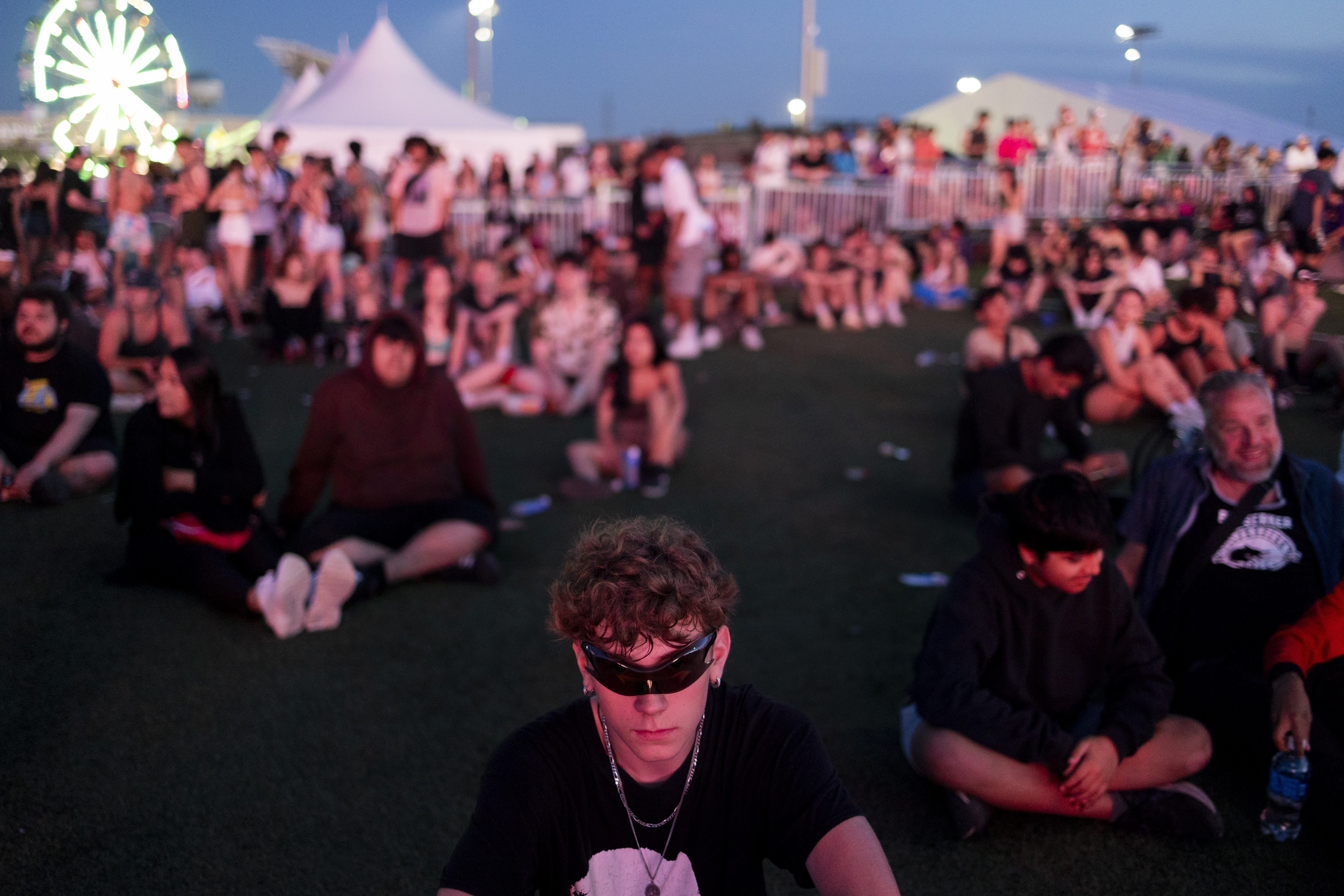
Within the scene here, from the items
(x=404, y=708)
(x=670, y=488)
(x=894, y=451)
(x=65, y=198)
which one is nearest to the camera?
(x=404, y=708)

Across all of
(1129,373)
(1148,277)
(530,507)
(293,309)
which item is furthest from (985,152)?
(530,507)

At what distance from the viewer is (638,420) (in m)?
7.02

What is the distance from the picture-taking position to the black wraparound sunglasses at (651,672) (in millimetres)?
1830

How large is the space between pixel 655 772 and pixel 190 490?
3580 mm

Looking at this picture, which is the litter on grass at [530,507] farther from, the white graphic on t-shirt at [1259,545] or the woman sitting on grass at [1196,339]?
the woman sitting on grass at [1196,339]

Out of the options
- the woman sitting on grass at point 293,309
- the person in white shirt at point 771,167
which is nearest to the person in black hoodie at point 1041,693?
the woman sitting on grass at point 293,309

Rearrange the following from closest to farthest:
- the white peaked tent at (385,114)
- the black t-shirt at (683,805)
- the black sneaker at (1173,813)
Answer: the black t-shirt at (683,805) < the black sneaker at (1173,813) < the white peaked tent at (385,114)

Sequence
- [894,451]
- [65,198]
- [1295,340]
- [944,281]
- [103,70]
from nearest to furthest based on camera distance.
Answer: [103,70], [894,451], [1295,340], [65,198], [944,281]

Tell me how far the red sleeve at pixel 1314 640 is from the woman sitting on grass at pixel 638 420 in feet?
13.0

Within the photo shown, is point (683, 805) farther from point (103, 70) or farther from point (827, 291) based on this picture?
point (827, 291)

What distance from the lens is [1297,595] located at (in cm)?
364

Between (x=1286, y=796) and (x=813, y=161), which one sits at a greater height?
(x=813, y=161)

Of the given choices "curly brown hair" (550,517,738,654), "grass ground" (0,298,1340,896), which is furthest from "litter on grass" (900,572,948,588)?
"curly brown hair" (550,517,738,654)

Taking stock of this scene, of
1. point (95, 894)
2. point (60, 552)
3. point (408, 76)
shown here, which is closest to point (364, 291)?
point (60, 552)
